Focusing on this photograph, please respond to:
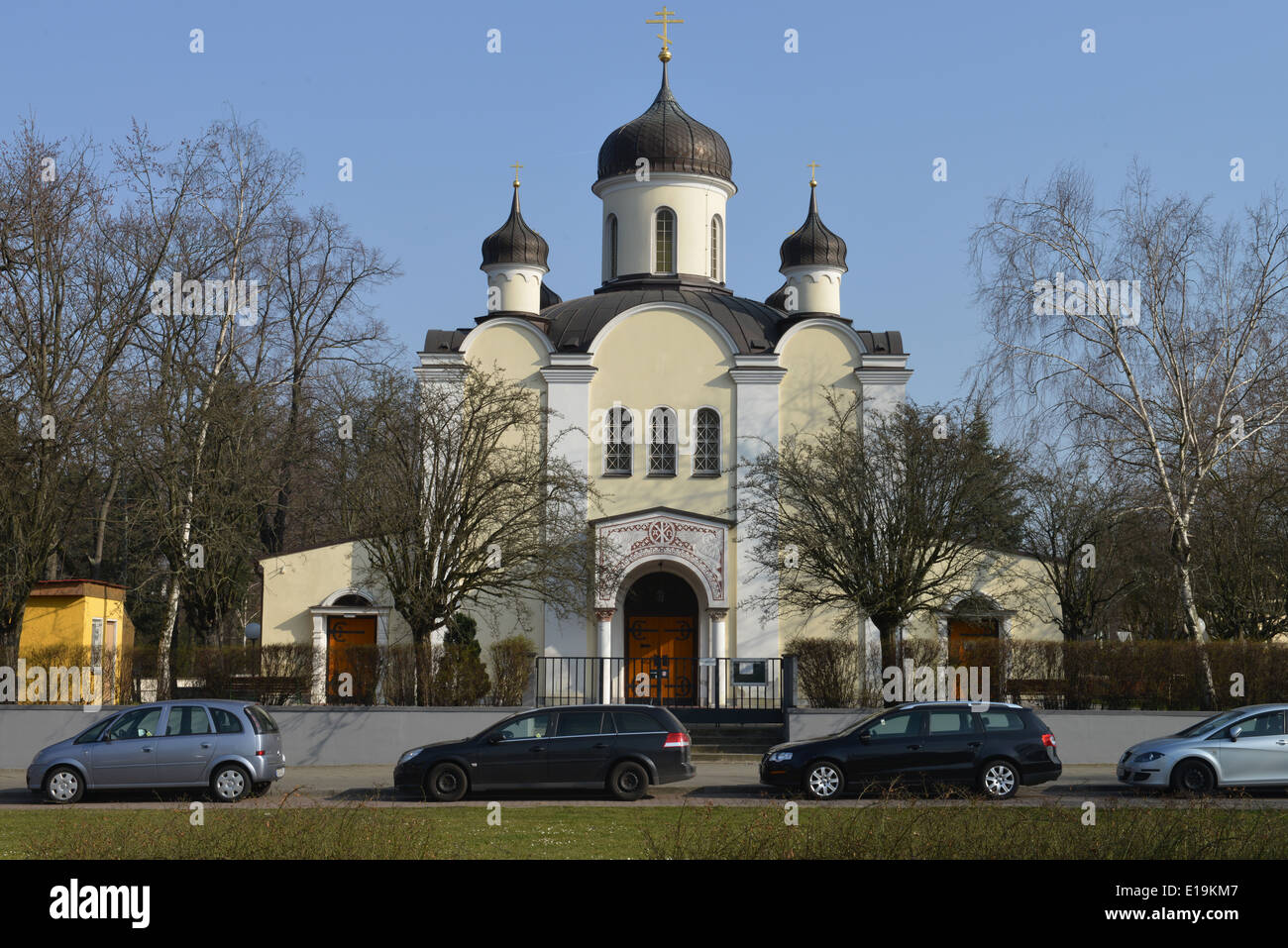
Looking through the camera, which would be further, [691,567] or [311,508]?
[311,508]

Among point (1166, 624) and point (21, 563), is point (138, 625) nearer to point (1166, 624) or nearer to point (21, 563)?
point (21, 563)

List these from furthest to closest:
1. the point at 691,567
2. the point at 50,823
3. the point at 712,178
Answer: the point at 712,178, the point at 691,567, the point at 50,823

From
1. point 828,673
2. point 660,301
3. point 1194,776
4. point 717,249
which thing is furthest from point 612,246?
point 1194,776

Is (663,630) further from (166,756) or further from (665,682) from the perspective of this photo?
(166,756)

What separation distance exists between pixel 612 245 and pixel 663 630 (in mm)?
11391

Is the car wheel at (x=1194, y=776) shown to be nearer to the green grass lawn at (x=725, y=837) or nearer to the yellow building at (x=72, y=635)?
the green grass lawn at (x=725, y=837)

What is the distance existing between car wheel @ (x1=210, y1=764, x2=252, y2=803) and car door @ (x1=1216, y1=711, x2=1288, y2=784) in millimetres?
12741

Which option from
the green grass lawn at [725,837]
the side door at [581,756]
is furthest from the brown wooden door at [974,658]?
the green grass lawn at [725,837]

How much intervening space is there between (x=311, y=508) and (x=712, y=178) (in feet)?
48.9

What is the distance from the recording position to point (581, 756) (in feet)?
61.1

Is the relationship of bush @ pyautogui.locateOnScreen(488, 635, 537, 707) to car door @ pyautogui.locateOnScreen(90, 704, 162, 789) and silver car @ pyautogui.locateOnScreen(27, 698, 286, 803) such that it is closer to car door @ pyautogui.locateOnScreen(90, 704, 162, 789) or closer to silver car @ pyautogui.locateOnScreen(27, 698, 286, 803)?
silver car @ pyautogui.locateOnScreen(27, 698, 286, 803)

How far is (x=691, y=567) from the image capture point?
104 feet

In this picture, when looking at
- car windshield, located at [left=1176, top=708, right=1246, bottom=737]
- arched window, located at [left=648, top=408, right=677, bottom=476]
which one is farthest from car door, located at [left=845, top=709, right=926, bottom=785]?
arched window, located at [left=648, top=408, right=677, bottom=476]
